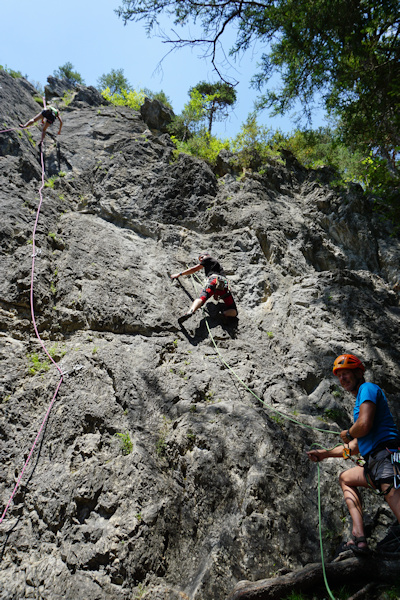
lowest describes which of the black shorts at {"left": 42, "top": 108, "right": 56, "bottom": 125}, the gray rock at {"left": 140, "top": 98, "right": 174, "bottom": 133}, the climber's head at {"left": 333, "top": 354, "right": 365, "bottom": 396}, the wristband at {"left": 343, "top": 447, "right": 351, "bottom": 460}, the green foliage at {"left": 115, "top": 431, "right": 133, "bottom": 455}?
the green foliage at {"left": 115, "top": 431, "right": 133, "bottom": 455}

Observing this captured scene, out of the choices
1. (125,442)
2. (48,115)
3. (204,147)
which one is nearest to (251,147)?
(204,147)

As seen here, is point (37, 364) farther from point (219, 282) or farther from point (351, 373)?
point (351, 373)

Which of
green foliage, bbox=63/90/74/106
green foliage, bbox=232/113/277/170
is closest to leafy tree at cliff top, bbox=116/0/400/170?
green foliage, bbox=232/113/277/170

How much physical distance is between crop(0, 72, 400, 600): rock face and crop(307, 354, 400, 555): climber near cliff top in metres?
0.45

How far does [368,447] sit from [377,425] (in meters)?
0.19

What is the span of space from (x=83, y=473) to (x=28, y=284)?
2.92 metres

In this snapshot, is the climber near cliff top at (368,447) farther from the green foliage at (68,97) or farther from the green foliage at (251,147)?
the green foliage at (68,97)

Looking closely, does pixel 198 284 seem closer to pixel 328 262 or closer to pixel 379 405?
pixel 328 262

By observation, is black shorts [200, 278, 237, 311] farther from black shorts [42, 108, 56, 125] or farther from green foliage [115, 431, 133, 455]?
black shorts [42, 108, 56, 125]

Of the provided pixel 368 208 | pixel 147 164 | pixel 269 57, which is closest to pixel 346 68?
pixel 269 57

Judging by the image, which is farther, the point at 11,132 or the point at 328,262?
the point at 328,262

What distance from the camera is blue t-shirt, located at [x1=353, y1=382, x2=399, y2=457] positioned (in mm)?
2848

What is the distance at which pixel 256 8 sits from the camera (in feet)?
22.0

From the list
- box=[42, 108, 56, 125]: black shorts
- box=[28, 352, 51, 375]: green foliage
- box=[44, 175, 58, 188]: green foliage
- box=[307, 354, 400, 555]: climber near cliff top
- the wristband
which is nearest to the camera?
box=[307, 354, 400, 555]: climber near cliff top
